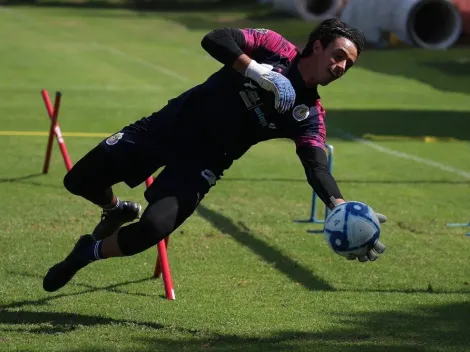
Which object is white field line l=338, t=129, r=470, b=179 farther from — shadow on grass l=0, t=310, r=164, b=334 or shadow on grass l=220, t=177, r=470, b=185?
shadow on grass l=0, t=310, r=164, b=334

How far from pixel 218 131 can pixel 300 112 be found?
1.93ft

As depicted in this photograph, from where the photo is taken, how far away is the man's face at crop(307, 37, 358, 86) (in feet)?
24.5

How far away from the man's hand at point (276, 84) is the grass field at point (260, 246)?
5.10ft

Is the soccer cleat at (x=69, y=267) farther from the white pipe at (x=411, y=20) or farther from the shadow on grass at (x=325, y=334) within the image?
the white pipe at (x=411, y=20)

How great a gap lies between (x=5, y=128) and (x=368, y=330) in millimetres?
11823

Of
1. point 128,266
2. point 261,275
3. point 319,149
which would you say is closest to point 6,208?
point 128,266

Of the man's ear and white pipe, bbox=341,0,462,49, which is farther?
white pipe, bbox=341,0,462,49

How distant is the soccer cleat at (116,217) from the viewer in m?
8.59

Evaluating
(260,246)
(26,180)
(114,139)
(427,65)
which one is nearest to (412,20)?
(427,65)

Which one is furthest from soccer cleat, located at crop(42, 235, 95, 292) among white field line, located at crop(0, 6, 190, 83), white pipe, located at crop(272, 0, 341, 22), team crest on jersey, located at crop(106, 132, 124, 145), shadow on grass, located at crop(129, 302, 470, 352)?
white pipe, located at crop(272, 0, 341, 22)

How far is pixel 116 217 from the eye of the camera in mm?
8617

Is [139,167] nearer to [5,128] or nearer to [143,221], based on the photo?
[143,221]

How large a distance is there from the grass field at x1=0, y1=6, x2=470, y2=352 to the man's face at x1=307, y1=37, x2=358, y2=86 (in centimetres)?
176

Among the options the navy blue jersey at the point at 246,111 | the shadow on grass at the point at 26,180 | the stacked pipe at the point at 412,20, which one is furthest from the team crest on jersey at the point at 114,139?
the stacked pipe at the point at 412,20
